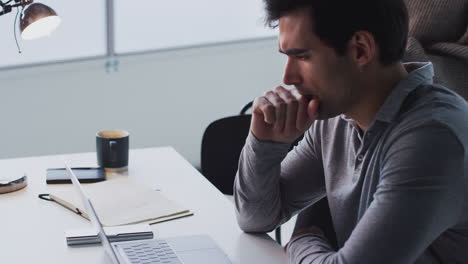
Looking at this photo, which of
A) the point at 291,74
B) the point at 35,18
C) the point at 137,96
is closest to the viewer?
the point at 291,74

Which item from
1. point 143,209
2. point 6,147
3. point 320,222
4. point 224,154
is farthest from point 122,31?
point 320,222

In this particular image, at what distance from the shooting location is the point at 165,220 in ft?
5.39

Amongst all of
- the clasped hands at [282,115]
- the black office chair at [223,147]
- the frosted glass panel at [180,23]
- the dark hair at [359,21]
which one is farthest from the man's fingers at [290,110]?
the frosted glass panel at [180,23]

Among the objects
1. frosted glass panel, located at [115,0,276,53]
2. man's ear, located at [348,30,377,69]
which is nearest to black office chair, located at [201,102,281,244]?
man's ear, located at [348,30,377,69]

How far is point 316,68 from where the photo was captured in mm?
1365

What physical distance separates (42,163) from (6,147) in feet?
4.83

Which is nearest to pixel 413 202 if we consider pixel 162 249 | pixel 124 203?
pixel 162 249

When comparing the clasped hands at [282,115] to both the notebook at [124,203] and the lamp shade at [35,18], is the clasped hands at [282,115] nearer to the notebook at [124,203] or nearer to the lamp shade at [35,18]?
the notebook at [124,203]

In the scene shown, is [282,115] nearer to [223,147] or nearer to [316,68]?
[316,68]

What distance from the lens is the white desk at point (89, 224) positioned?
146 centimetres

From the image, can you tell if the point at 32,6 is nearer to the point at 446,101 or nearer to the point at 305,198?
the point at 305,198

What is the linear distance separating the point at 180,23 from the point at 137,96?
51 centimetres

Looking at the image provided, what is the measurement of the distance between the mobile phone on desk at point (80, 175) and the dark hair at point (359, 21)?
0.86 meters

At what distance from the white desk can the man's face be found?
1.24 feet
